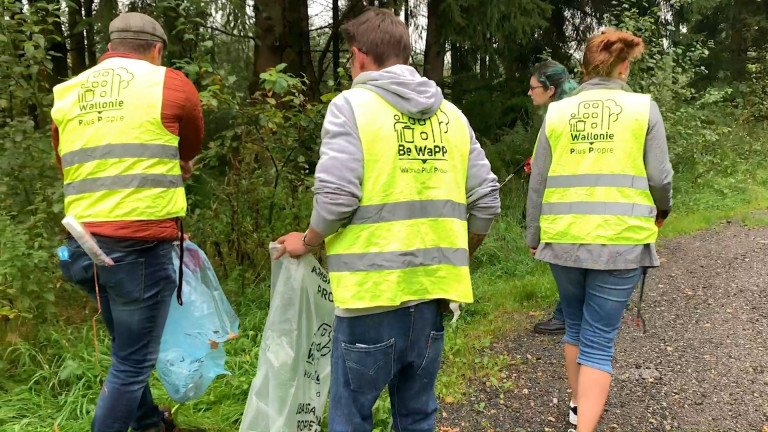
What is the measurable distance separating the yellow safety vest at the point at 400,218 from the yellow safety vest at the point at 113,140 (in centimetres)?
87

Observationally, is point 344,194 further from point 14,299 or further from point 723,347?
point 723,347

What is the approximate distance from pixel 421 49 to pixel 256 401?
324 inches

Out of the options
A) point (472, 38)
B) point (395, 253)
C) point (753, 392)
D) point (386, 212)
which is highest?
point (472, 38)

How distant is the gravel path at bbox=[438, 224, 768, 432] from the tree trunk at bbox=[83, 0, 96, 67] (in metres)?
5.54

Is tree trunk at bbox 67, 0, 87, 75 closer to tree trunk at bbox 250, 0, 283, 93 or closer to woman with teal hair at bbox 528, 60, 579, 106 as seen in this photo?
tree trunk at bbox 250, 0, 283, 93

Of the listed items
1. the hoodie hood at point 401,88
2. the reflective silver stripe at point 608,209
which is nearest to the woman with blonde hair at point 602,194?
the reflective silver stripe at point 608,209

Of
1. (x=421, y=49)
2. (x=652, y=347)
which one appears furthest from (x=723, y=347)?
(x=421, y=49)

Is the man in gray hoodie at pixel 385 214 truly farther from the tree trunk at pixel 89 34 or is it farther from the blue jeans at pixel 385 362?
the tree trunk at pixel 89 34

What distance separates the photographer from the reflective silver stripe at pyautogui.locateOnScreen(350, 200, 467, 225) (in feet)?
6.23

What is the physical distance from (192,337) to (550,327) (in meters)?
2.75

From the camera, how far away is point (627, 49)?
2.59m

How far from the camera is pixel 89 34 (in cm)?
677

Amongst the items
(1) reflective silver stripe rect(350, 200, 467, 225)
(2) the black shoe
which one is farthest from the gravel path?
(1) reflective silver stripe rect(350, 200, 467, 225)

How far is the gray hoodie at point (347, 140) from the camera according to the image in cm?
182
